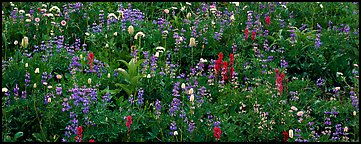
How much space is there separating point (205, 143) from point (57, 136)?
3.65 ft

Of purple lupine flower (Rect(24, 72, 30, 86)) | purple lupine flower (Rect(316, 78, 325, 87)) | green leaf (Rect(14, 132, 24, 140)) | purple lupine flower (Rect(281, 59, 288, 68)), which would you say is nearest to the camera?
green leaf (Rect(14, 132, 24, 140))

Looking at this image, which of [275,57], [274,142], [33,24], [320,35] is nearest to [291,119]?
[274,142]

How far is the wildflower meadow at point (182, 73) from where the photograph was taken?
162 inches

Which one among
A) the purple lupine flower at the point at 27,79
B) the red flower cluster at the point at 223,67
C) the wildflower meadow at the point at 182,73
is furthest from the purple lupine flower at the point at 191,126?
the purple lupine flower at the point at 27,79

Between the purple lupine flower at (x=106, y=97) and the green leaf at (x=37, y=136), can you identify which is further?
the purple lupine flower at (x=106, y=97)

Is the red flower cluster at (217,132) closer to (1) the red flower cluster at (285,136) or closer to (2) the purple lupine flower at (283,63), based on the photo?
(1) the red flower cluster at (285,136)

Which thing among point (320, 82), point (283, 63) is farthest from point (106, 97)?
point (320, 82)

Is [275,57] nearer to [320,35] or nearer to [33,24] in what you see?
[320,35]

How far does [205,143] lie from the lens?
3.99 metres

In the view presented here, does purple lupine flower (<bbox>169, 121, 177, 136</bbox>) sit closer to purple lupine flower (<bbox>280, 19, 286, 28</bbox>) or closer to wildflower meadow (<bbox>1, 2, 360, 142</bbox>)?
wildflower meadow (<bbox>1, 2, 360, 142</bbox>)

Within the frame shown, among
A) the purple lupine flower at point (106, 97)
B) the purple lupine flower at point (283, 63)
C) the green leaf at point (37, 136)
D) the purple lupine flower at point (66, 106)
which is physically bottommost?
the green leaf at point (37, 136)

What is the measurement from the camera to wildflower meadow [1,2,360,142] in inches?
162

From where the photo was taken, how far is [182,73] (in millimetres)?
5047

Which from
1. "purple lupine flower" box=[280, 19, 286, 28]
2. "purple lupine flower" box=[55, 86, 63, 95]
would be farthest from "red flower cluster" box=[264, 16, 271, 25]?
"purple lupine flower" box=[55, 86, 63, 95]
